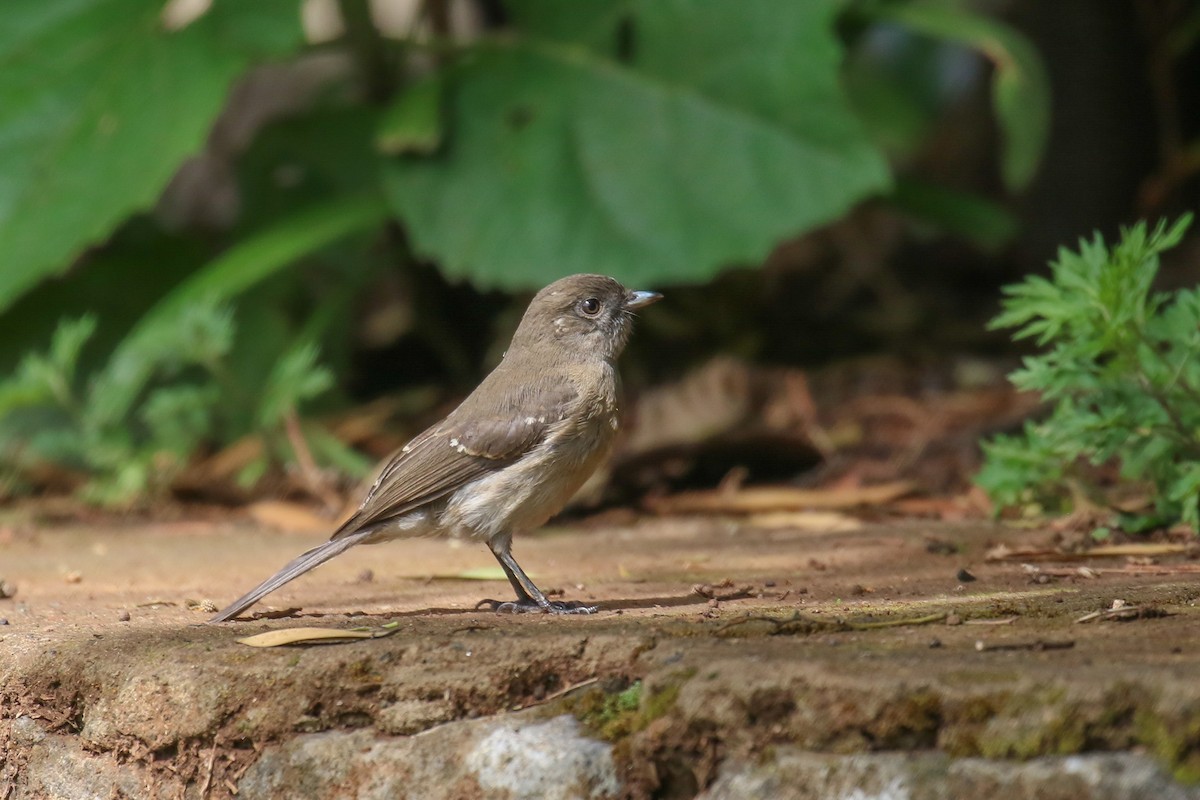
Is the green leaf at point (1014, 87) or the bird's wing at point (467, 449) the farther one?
the green leaf at point (1014, 87)

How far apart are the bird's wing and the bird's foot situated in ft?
1.37

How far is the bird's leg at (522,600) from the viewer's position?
11.6 feet

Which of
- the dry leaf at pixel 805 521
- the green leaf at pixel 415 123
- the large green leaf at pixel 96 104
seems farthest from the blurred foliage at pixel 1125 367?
the large green leaf at pixel 96 104

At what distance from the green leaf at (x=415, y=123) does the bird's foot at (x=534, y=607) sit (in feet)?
9.95

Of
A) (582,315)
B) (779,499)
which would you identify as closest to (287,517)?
(582,315)

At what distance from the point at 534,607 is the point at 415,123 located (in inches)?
129

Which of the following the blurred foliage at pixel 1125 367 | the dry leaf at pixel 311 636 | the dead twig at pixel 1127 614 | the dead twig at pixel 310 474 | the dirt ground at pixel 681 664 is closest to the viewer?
the dirt ground at pixel 681 664

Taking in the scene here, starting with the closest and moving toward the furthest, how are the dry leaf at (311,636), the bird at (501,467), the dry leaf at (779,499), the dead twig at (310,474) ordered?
the dry leaf at (311,636) < the bird at (501,467) < the dry leaf at (779,499) < the dead twig at (310,474)

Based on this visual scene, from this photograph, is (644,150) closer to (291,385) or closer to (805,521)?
(291,385)

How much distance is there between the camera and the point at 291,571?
3.67 meters

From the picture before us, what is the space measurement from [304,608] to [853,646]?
5.29 ft

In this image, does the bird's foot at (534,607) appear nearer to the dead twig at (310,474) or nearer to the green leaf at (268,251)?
the dead twig at (310,474)

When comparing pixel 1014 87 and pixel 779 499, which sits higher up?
pixel 1014 87

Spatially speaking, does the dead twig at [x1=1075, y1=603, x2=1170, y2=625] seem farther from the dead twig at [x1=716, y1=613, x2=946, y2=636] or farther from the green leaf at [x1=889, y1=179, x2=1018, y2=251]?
the green leaf at [x1=889, y1=179, x2=1018, y2=251]
